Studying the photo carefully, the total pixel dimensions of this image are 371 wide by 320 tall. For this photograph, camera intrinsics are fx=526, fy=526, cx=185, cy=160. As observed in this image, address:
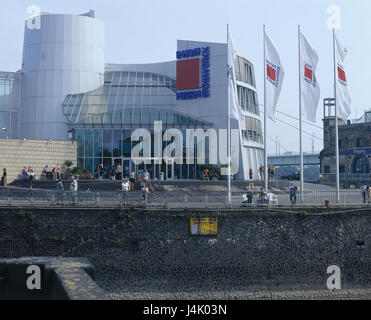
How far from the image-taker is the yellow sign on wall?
25781 millimetres

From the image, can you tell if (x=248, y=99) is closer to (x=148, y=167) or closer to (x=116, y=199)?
(x=148, y=167)

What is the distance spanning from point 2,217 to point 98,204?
463cm

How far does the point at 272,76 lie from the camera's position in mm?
29031

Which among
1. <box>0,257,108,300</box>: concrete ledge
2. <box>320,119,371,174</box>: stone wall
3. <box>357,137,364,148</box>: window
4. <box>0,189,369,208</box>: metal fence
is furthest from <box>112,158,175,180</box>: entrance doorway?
<box>0,257,108,300</box>: concrete ledge

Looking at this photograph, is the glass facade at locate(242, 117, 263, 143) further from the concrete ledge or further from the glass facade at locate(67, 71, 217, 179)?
the concrete ledge

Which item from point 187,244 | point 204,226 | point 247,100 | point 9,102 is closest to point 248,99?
point 247,100

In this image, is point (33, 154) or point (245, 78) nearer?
point (33, 154)

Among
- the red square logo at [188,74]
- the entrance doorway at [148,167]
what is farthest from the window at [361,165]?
the entrance doorway at [148,167]

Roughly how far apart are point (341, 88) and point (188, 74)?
69.3 ft

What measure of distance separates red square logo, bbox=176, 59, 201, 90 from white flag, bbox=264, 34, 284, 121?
19348 mm

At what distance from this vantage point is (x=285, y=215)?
26.5 metres

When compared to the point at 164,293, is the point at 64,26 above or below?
above
